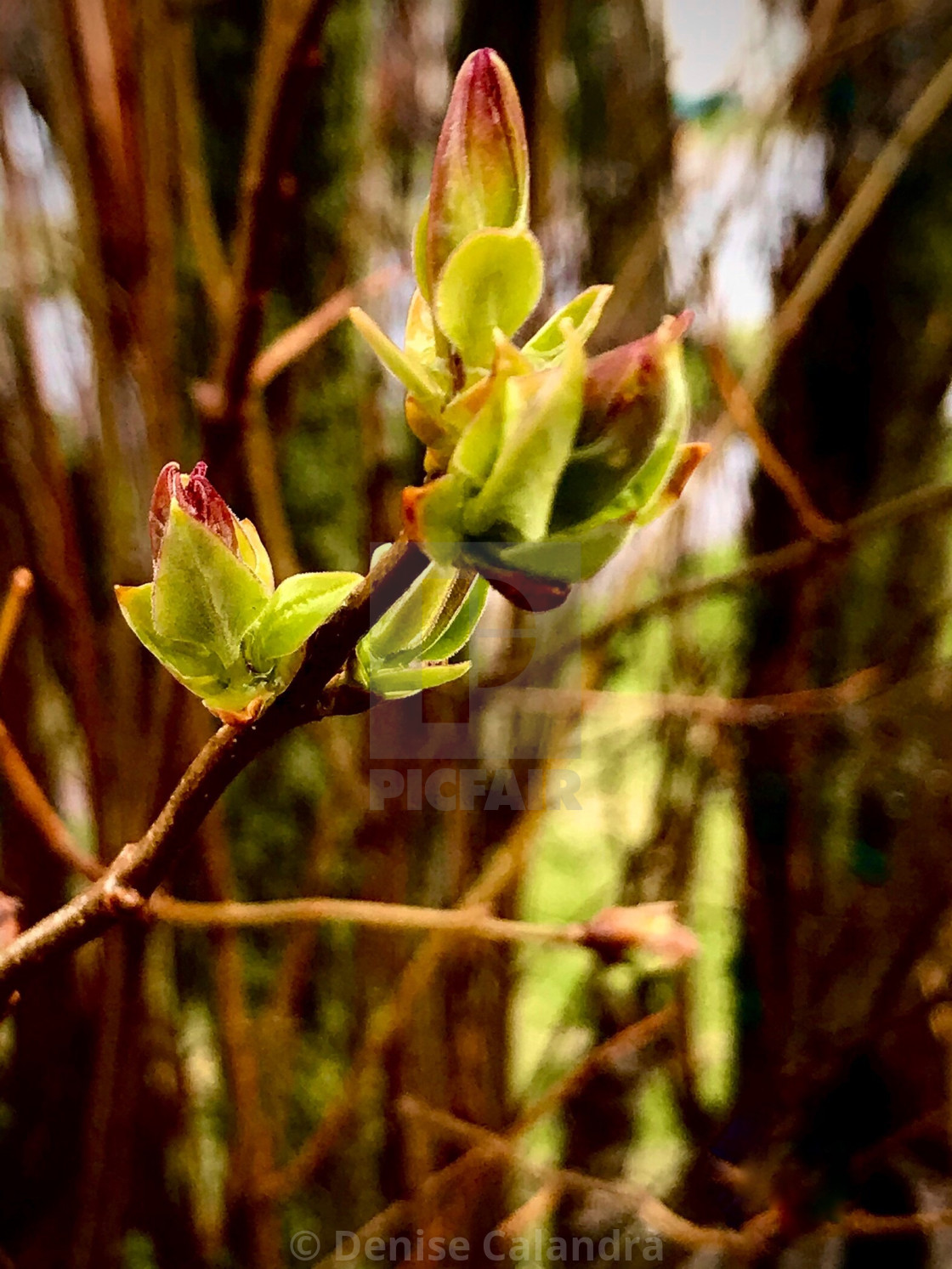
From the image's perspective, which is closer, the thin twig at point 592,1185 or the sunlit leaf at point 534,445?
the sunlit leaf at point 534,445

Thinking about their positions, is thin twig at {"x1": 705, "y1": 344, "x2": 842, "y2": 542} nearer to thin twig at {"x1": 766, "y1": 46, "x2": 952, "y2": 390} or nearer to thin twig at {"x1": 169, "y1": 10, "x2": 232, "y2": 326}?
thin twig at {"x1": 766, "y1": 46, "x2": 952, "y2": 390}

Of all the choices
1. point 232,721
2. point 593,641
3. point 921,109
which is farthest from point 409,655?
point 921,109

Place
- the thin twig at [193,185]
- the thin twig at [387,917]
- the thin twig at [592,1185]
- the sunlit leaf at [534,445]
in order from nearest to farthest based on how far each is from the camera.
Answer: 1. the sunlit leaf at [534,445]
2. the thin twig at [387,917]
3. the thin twig at [193,185]
4. the thin twig at [592,1185]

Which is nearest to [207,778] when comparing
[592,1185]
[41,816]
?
[41,816]

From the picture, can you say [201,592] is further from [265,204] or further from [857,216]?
[857,216]

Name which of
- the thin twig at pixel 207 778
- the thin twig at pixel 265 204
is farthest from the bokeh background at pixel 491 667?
the thin twig at pixel 207 778

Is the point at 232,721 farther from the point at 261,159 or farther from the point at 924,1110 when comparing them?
the point at 924,1110

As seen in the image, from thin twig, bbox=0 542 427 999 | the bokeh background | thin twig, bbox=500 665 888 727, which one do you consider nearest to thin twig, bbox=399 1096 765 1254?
the bokeh background

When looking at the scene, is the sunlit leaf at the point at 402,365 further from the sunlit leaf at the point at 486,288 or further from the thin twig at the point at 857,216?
the thin twig at the point at 857,216
